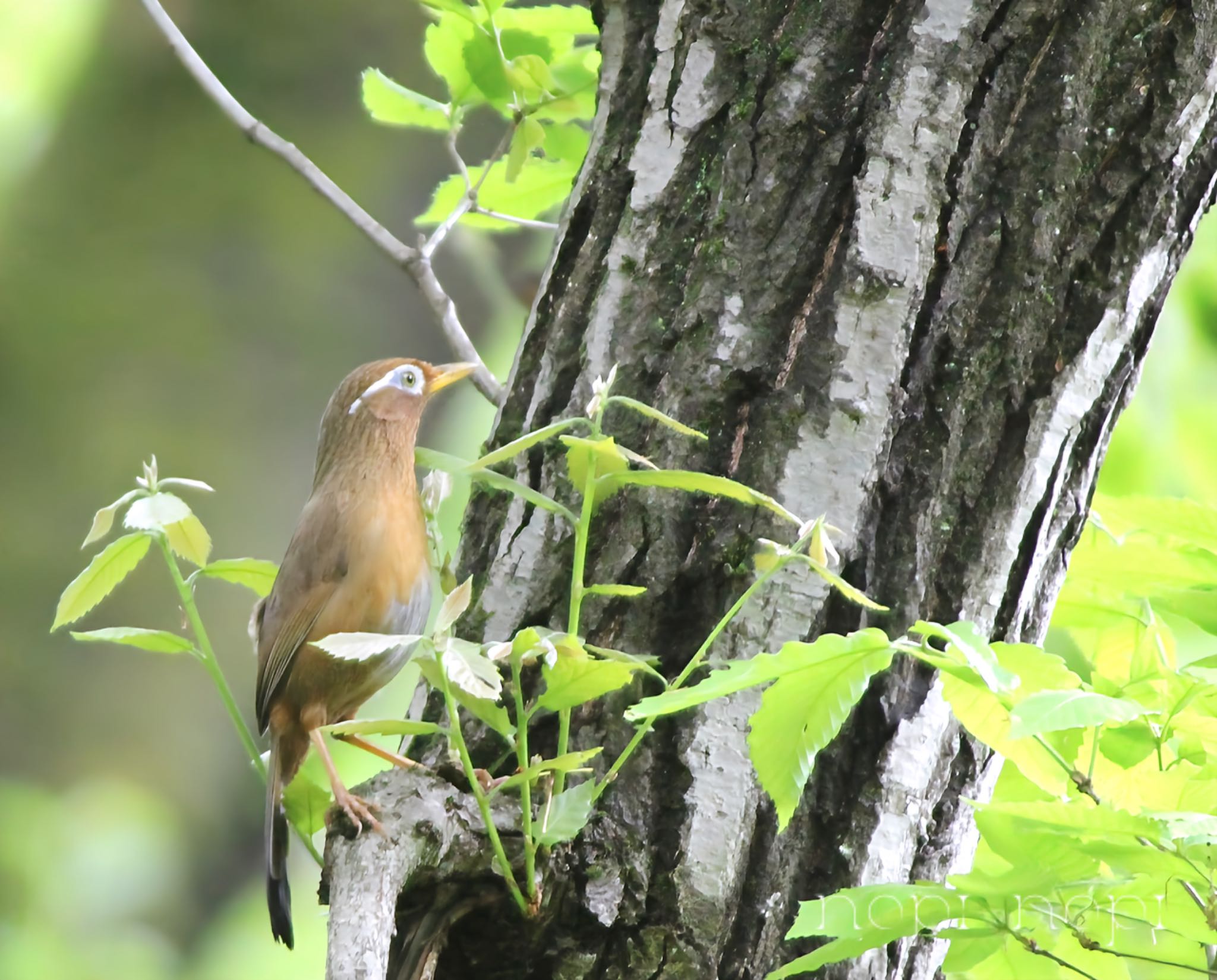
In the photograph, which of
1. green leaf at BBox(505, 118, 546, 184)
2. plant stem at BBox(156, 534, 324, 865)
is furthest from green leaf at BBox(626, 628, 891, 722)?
green leaf at BBox(505, 118, 546, 184)

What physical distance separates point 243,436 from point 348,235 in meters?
1.08

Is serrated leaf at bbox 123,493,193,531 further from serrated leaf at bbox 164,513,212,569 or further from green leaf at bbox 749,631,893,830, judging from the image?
green leaf at bbox 749,631,893,830

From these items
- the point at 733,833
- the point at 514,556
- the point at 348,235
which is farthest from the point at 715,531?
the point at 348,235

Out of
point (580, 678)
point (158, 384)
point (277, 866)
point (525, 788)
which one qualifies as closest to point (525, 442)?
point (580, 678)

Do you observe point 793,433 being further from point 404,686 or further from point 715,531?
point 404,686

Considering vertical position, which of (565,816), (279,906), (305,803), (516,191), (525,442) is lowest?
(279,906)

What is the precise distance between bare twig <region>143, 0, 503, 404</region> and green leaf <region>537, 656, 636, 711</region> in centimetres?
86

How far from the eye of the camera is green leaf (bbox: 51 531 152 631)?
4.39 feet

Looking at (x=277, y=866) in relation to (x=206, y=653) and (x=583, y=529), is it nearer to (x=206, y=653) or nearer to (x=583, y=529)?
(x=206, y=653)

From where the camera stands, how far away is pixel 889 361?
152 cm

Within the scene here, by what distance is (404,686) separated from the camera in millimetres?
4914

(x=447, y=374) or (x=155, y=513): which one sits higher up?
(x=447, y=374)

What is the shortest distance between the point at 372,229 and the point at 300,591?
647mm

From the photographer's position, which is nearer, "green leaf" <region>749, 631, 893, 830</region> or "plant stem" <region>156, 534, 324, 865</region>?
"green leaf" <region>749, 631, 893, 830</region>
